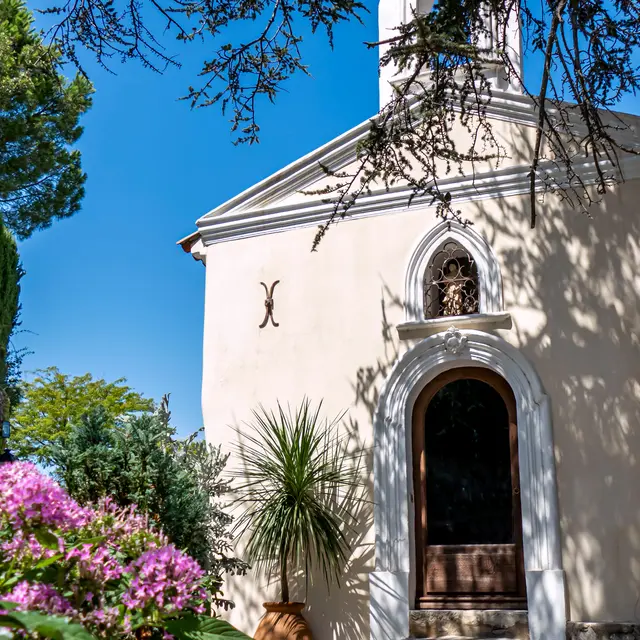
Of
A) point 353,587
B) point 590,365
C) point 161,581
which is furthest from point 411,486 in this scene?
point 161,581

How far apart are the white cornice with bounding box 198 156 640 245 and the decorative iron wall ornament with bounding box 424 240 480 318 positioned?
0.51 meters

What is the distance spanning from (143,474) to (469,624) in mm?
2896

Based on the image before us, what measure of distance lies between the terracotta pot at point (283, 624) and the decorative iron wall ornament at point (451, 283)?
2.84 m

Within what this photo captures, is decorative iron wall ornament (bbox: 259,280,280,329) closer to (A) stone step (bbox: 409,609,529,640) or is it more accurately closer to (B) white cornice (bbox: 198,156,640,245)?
(B) white cornice (bbox: 198,156,640,245)

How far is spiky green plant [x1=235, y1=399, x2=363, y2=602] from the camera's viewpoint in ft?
22.1

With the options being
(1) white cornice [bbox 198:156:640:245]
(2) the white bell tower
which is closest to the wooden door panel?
(1) white cornice [bbox 198:156:640:245]

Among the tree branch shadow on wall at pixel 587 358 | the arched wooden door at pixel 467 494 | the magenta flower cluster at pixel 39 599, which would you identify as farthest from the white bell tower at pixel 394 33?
the magenta flower cluster at pixel 39 599

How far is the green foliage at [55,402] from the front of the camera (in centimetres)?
2075

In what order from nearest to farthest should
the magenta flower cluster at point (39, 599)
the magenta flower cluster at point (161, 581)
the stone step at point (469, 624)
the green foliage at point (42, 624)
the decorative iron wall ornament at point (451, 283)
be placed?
the green foliage at point (42, 624), the magenta flower cluster at point (39, 599), the magenta flower cluster at point (161, 581), the stone step at point (469, 624), the decorative iron wall ornament at point (451, 283)

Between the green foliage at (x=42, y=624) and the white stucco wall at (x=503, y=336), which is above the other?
the white stucco wall at (x=503, y=336)

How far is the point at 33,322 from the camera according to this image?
63.6 ft

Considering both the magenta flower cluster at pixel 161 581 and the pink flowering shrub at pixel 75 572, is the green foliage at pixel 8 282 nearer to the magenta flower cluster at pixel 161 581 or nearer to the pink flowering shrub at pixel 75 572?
the pink flowering shrub at pixel 75 572

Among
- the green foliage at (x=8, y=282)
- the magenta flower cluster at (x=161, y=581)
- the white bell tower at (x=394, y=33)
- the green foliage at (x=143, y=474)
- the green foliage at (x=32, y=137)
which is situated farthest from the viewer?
the green foliage at (x=8, y=282)

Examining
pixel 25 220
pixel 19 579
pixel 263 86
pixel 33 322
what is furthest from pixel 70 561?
pixel 33 322
